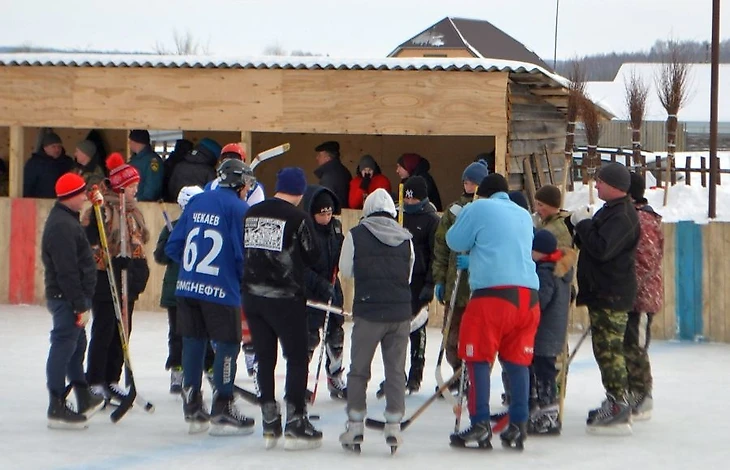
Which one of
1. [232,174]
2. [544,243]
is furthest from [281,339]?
[544,243]

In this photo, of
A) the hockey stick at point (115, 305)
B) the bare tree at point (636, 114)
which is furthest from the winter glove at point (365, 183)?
the bare tree at point (636, 114)

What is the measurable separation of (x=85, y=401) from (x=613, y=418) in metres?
3.57

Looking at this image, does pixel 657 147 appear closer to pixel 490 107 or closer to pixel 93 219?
pixel 490 107

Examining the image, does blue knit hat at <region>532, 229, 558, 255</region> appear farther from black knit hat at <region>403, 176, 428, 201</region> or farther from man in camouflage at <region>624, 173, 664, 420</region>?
black knit hat at <region>403, 176, 428, 201</region>

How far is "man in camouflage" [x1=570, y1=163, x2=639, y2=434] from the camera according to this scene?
8.15 meters

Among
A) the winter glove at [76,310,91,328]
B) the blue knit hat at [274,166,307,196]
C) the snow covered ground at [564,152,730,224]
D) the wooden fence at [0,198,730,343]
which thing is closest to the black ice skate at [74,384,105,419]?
the winter glove at [76,310,91,328]

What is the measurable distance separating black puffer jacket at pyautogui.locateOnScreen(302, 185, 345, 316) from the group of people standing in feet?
0.06

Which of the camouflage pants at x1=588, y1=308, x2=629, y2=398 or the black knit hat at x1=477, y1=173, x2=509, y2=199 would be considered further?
the camouflage pants at x1=588, y1=308, x2=629, y2=398

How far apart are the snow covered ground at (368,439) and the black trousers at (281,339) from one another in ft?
1.31

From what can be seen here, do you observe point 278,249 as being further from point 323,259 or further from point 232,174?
point 323,259

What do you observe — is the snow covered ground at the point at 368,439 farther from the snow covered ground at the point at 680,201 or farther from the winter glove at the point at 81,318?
the snow covered ground at the point at 680,201

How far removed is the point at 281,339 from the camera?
757cm

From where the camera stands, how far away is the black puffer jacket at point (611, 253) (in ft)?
26.7

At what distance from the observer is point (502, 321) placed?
7.55 m
